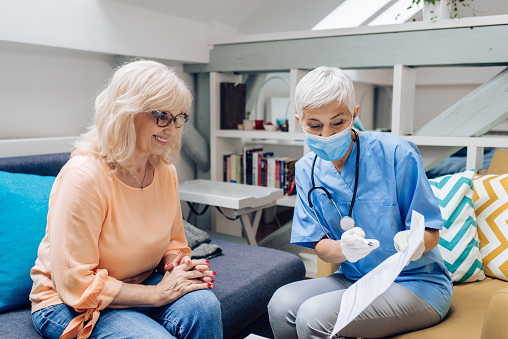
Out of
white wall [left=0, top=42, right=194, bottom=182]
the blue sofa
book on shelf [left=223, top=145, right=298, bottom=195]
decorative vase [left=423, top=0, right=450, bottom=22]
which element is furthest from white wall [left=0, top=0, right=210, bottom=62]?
decorative vase [left=423, top=0, right=450, bottom=22]

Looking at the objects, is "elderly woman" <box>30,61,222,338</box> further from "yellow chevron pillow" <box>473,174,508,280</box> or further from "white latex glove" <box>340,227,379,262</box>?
"yellow chevron pillow" <box>473,174,508,280</box>

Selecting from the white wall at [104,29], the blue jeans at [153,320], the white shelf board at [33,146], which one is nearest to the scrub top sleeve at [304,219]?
the blue jeans at [153,320]

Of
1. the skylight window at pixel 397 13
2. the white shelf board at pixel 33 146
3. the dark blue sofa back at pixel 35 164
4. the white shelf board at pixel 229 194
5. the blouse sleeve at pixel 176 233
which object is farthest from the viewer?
the skylight window at pixel 397 13

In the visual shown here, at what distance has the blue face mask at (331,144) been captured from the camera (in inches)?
54.0

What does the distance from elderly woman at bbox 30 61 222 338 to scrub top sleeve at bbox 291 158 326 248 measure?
32 cm

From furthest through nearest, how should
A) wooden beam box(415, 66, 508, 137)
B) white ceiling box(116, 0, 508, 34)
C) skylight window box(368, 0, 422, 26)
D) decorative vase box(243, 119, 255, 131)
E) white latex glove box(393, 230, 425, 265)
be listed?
skylight window box(368, 0, 422, 26) → decorative vase box(243, 119, 255, 131) → white ceiling box(116, 0, 508, 34) → wooden beam box(415, 66, 508, 137) → white latex glove box(393, 230, 425, 265)

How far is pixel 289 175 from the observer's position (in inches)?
114

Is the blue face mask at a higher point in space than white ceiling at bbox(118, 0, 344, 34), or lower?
lower

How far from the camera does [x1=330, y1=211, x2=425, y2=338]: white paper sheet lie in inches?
40.8

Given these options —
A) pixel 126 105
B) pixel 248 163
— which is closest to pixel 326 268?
pixel 126 105

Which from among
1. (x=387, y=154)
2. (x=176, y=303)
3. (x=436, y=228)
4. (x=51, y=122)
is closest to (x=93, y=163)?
(x=176, y=303)

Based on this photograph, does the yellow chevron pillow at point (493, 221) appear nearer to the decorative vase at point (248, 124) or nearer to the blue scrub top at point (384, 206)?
the blue scrub top at point (384, 206)

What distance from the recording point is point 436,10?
90.8 inches

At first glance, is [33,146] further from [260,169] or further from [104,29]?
[260,169]
